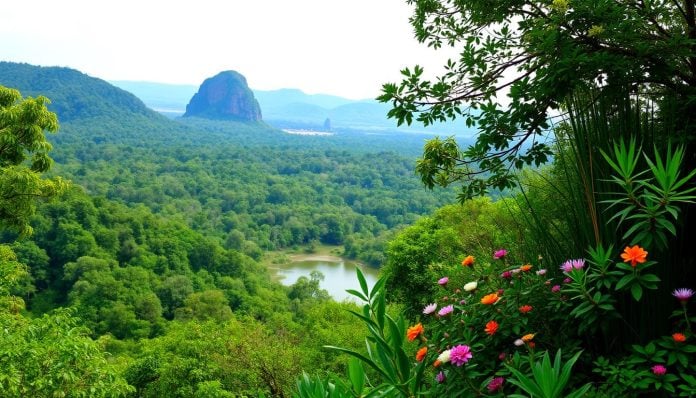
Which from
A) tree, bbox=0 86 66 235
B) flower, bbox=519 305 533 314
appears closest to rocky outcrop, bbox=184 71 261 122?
tree, bbox=0 86 66 235

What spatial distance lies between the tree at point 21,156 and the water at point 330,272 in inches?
960

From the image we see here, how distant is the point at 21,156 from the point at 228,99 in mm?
150062

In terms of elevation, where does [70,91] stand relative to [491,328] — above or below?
above

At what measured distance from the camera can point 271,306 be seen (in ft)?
82.1

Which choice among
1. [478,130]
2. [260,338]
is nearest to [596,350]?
[478,130]

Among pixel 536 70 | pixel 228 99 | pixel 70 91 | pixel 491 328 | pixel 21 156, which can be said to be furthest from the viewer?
pixel 228 99

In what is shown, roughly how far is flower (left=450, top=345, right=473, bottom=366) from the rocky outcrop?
153503mm

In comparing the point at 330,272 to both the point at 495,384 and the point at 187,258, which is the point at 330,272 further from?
the point at 495,384

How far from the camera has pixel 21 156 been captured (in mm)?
5832

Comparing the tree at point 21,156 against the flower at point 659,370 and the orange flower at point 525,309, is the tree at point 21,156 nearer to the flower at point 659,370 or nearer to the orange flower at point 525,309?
the orange flower at point 525,309

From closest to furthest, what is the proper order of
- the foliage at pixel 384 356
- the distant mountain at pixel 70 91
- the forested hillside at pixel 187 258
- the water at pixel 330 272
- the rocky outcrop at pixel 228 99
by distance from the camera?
the foliage at pixel 384 356
the forested hillside at pixel 187 258
the water at pixel 330 272
the distant mountain at pixel 70 91
the rocky outcrop at pixel 228 99

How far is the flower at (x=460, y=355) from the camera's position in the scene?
123 centimetres

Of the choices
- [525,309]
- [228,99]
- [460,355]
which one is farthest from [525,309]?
[228,99]

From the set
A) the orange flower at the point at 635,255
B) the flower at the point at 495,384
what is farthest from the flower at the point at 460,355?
the orange flower at the point at 635,255
